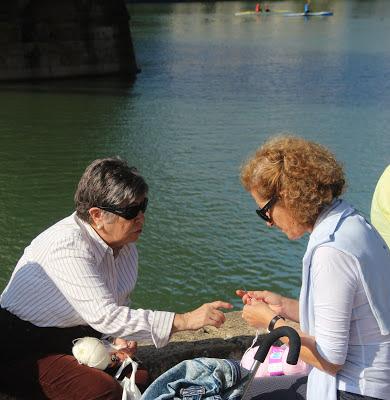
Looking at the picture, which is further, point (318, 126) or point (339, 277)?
point (318, 126)

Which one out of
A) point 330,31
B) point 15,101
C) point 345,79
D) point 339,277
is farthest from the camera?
point 330,31

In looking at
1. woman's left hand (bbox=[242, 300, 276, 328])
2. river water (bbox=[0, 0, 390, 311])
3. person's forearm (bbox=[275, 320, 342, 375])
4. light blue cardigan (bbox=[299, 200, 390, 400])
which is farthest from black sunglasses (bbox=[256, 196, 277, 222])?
river water (bbox=[0, 0, 390, 311])

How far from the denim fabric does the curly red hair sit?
0.64m

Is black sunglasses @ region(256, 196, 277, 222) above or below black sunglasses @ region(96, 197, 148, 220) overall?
above

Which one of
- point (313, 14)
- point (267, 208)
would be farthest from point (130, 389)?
point (313, 14)

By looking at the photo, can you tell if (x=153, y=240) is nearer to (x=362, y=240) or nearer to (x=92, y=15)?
(x=362, y=240)

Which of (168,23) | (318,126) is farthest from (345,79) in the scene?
(168,23)

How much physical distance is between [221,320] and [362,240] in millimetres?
682

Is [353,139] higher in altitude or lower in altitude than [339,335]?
lower

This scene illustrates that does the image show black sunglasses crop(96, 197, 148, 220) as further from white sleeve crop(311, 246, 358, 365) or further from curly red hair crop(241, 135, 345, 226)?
white sleeve crop(311, 246, 358, 365)

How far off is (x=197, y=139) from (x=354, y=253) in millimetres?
10150

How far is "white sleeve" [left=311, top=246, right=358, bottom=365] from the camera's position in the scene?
5.90 ft

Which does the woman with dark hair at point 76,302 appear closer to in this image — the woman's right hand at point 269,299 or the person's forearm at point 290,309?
the woman's right hand at point 269,299

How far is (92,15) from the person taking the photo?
21.3 metres
